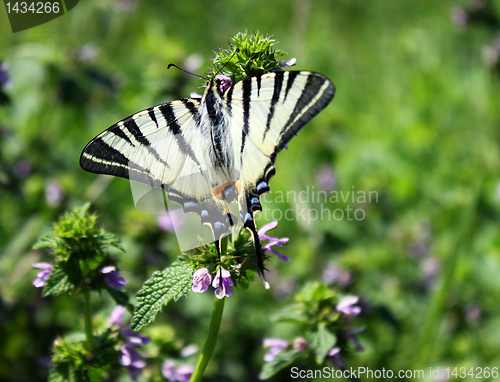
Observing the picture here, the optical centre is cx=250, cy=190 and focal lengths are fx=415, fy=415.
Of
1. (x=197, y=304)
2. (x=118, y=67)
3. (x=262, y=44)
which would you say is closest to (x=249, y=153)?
(x=262, y=44)

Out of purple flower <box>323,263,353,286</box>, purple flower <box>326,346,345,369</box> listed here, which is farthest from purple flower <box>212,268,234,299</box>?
purple flower <box>323,263,353,286</box>

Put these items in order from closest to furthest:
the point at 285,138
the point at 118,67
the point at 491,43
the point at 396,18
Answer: the point at 285,138
the point at 491,43
the point at 118,67
the point at 396,18

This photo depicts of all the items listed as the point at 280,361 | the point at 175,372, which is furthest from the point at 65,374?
the point at 280,361

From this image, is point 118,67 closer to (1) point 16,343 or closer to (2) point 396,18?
(1) point 16,343

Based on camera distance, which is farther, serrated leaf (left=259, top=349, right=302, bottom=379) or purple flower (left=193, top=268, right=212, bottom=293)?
serrated leaf (left=259, top=349, right=302, bottom=379)

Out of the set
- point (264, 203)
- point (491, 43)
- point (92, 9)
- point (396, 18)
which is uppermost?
point (396, 18)

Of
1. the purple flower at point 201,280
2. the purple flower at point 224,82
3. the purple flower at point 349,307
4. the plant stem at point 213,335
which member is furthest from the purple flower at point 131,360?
the purple flower at point 224,82

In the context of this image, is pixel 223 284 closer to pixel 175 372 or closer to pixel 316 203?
pixel 175 372

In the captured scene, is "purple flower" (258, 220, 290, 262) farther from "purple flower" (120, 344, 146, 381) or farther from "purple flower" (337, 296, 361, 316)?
"purple flower" (120, 344, 146, 381)
